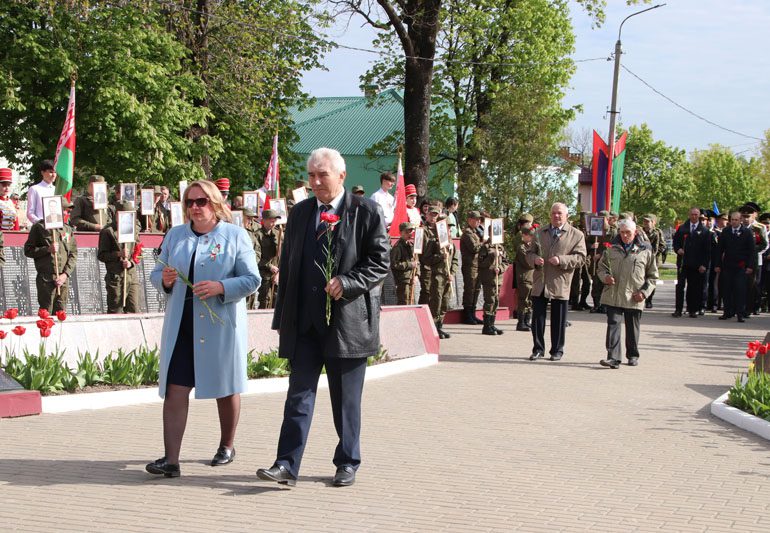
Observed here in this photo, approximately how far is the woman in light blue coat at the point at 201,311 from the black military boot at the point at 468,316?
42.7 ft

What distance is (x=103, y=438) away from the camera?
8.44m

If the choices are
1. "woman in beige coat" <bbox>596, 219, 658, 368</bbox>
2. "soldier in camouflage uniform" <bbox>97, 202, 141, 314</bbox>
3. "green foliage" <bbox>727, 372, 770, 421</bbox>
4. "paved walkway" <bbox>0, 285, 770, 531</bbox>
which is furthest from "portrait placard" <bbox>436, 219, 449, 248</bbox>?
"green foliage" <bbox>727, 372, 770, 421</bbox>

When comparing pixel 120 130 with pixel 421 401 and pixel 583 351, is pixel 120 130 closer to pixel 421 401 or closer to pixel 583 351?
pixel 583 351

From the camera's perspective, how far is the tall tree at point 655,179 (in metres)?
103

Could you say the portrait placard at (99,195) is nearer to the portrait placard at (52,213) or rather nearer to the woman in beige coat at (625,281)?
the portrait placard at (52,213)

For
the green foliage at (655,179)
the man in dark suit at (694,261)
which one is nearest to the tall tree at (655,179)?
the green foliage at (655,179)

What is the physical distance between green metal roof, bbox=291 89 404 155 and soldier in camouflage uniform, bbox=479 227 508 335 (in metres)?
56.5

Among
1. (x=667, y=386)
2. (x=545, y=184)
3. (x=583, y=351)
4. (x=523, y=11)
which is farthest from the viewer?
(x=523, y=11)

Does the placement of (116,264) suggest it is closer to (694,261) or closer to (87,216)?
(87,216)

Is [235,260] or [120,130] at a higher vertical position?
[120,130]

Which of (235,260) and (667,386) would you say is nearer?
(235,260)

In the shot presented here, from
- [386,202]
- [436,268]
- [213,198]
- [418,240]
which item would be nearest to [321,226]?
[213,198]

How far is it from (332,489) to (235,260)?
157cm

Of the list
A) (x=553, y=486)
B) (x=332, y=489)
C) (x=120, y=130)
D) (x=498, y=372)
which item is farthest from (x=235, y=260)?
(x=120, y=130)
